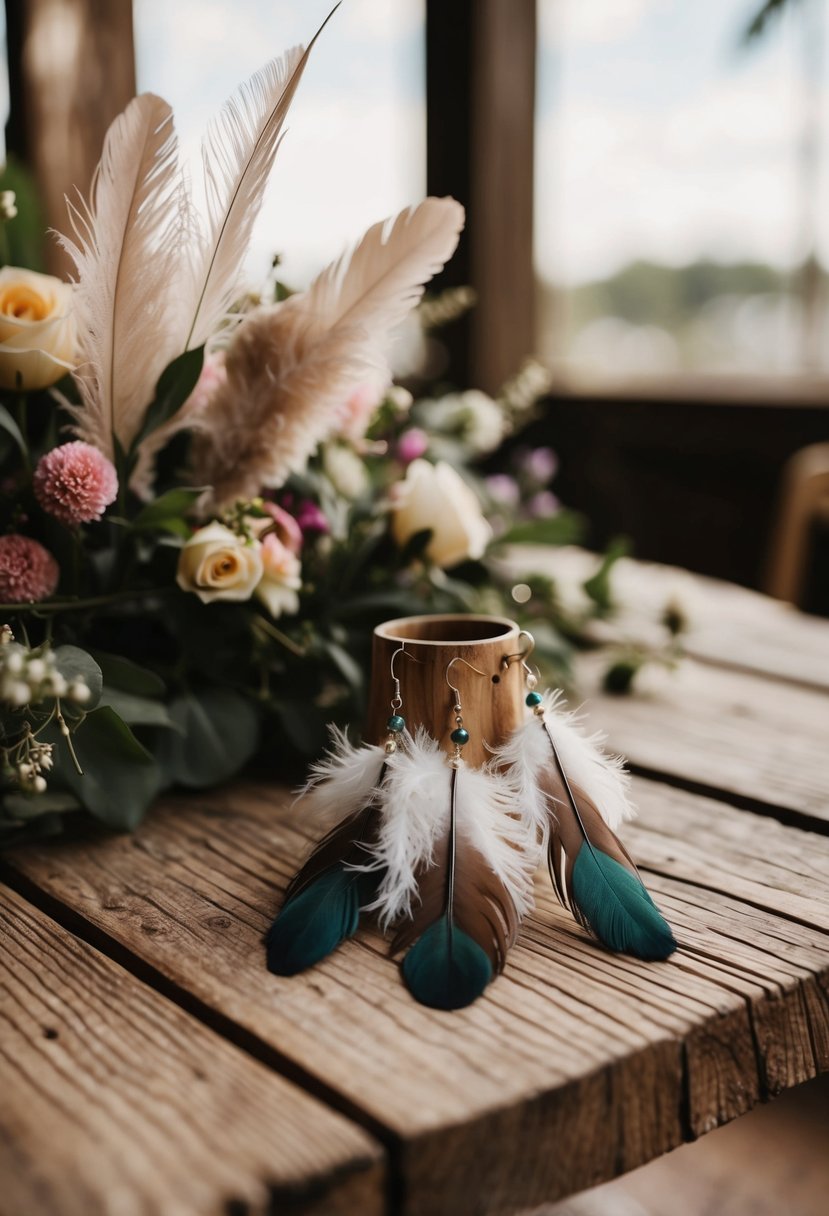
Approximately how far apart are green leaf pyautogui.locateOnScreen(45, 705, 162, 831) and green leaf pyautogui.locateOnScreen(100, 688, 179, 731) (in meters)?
0.03

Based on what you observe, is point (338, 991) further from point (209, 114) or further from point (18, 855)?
point (209, 114)

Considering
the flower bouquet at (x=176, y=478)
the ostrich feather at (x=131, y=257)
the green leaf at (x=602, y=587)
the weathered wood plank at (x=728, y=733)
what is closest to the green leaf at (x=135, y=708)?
the flower bouquet at (x=176, y=478)

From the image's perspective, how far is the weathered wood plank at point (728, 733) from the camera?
924 mm

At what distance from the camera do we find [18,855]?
0.80 meters

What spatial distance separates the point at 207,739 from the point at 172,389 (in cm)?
30

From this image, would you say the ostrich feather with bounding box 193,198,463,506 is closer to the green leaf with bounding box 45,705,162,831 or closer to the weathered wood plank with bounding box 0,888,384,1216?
the green leaf with bounding box 45,705,162,831

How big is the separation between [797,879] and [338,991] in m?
0.36

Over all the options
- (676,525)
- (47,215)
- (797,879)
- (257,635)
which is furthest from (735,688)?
(676,525)

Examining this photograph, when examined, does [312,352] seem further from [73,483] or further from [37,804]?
[37,804]

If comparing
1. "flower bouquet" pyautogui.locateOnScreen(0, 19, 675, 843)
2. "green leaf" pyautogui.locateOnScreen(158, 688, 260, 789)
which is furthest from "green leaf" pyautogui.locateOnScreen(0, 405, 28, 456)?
"green leaf" pyautogui.locateOnScreen(158, 688, 260, 789)

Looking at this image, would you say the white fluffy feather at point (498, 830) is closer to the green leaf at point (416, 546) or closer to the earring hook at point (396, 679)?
the earring hook at point (396, 679)

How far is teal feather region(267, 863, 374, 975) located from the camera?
1.98 ft

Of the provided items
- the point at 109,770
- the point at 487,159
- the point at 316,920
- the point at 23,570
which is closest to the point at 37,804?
the point at 109,770

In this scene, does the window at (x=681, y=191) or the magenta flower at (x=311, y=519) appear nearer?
the magenta flower at (x=311, y=519)
